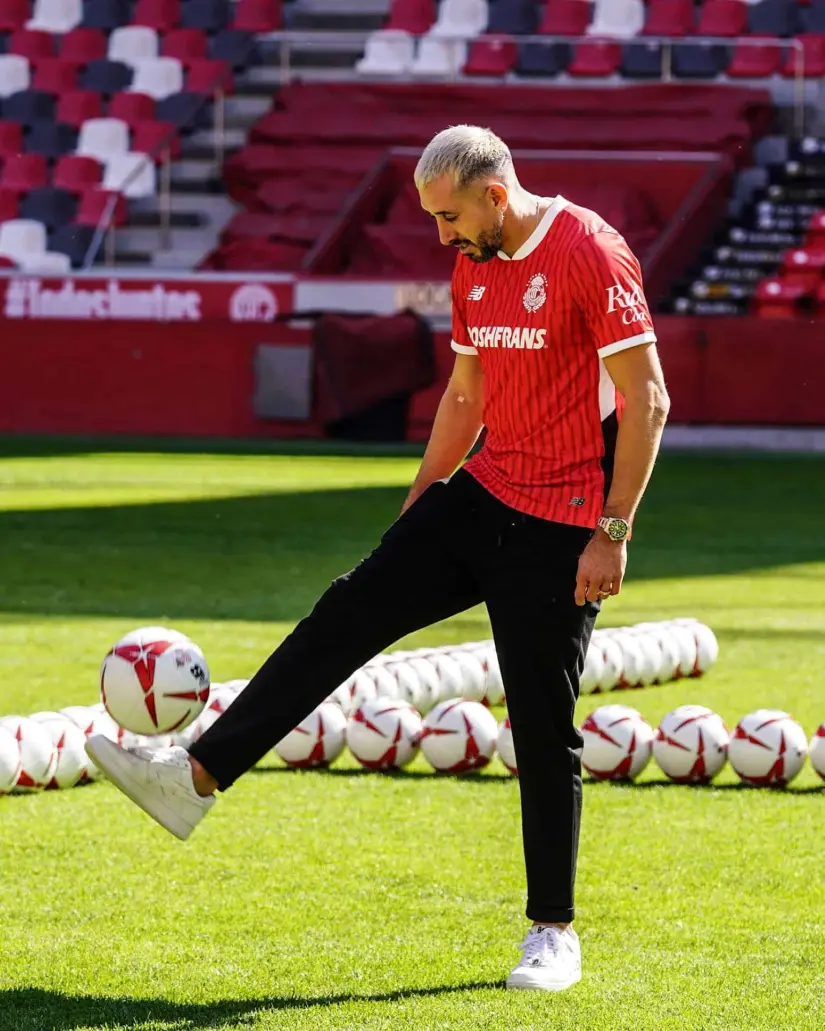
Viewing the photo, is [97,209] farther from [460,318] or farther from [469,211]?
[469,211]

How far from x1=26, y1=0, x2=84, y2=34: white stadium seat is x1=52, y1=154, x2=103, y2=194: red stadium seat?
3.41 meters

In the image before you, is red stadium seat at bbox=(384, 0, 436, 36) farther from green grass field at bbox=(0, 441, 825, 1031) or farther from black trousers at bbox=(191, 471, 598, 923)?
black trousers at bbox=(191, 471, 598, 923)

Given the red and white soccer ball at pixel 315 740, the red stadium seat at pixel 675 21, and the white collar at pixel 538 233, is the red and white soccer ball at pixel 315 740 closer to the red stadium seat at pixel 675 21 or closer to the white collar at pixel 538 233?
the white collar at pixel 538 233

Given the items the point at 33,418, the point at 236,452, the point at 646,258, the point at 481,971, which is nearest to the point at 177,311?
the point at 33,418

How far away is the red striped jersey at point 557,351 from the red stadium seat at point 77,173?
98.1ft

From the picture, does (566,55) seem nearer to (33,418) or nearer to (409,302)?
(409,302)

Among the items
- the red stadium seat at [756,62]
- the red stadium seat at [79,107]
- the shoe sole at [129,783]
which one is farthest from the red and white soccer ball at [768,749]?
the red stadium seat at [79,107]

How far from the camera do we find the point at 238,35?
35.2 meters

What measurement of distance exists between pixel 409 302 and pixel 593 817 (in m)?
21.9

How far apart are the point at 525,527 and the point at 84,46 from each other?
32.5m

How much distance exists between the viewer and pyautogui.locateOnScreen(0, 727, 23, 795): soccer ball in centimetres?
720

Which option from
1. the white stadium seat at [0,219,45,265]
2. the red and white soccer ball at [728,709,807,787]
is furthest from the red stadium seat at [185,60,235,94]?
the red and white soccer ball at [728,709,807,787]

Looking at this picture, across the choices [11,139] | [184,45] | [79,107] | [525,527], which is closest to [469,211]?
[525,527]

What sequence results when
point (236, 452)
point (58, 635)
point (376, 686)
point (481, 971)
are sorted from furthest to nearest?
point (236, 452)
point (58, 635)
point (376, 686)
point (481, 971)
